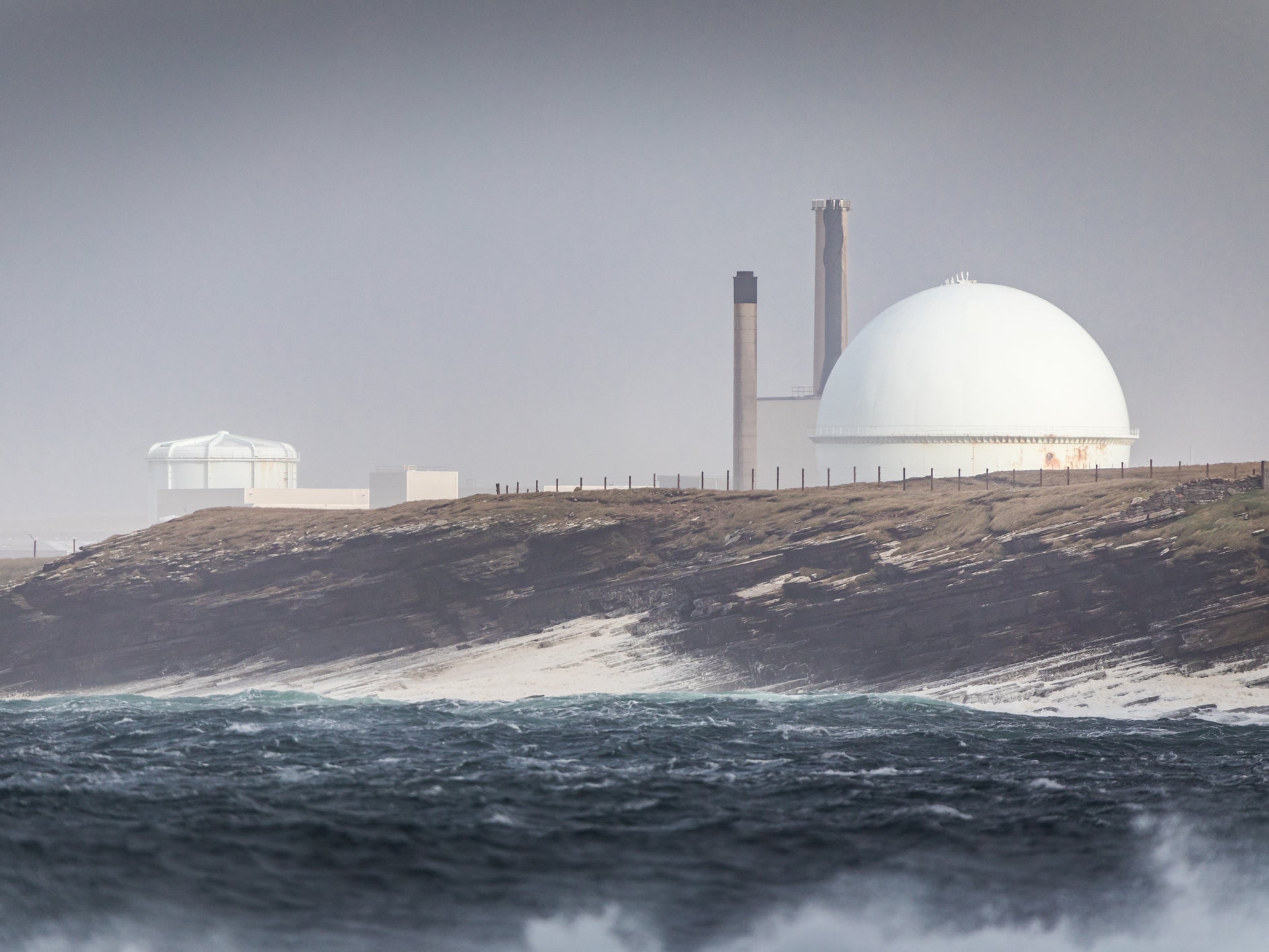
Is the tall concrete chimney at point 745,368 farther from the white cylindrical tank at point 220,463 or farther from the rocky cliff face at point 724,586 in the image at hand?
the white cylindrical tank at point 220,463

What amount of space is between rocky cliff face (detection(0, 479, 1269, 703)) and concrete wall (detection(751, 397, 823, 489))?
19.6 meters

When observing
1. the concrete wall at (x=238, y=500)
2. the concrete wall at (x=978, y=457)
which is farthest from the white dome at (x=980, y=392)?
the concrete wall at (x=238, y=500)

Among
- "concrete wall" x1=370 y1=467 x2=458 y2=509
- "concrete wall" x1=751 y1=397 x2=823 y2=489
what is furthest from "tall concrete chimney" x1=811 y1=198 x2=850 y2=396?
"concrete wall" x1=370 y1=467 x2=458 y2=509

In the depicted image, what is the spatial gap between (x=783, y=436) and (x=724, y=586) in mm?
29472

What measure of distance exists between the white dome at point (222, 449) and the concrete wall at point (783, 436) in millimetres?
31024

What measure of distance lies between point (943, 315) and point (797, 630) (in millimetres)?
22385

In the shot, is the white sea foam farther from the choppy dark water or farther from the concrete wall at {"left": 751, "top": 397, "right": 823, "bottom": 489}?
the concrete wall at {"left": 751, "top": 397, "right": 823, "bottom": 489}

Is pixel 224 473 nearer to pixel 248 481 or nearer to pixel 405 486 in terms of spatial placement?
pixel 248 481

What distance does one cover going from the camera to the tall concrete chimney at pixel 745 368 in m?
73.0

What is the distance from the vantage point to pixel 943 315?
62688 millimetres

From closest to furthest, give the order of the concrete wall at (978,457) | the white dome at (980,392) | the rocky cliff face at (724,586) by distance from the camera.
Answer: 1. the rocky cliff face at (724,586)
2. the concrete wall at (978,457)
3. the white dome at (980,392)

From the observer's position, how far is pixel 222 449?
8106 centimetres

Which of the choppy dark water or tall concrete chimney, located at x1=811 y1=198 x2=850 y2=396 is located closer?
the choppy dark water

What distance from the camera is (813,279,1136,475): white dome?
59.8 m
